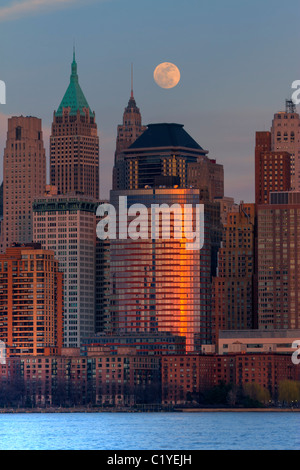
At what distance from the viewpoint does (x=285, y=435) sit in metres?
141

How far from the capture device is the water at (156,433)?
122500 mm

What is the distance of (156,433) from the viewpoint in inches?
5846

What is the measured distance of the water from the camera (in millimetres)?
122500
